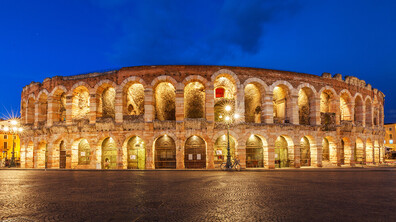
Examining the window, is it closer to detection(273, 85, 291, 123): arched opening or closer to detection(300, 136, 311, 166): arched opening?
detection(273, 85, 291, 123): arched opening

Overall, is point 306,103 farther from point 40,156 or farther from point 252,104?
point 40,156

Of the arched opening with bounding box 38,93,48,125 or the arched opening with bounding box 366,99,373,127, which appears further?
the arched opening with bounding box 366,99,373,127

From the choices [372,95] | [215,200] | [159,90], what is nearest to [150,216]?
[215,200]

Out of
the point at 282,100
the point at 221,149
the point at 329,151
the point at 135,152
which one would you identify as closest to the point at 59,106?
the point at 135,152

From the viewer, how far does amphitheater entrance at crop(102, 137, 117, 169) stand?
23.6 metres

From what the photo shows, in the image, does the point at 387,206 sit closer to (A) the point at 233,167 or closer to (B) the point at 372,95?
(A) the point at 233,167

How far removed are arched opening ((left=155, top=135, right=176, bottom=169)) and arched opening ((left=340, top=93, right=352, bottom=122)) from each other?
1775cm

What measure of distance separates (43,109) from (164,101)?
1275cm

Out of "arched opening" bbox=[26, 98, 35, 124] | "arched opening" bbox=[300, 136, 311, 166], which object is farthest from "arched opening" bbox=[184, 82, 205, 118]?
"arched opening" bbox=[26, 98, 35, 124]

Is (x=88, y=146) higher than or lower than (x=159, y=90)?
lower

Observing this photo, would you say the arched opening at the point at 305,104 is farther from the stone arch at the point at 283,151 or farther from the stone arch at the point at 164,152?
the stone arch at the point at 164,152

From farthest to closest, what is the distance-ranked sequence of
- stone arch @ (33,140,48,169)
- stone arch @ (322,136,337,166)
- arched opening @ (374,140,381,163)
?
arched opening @ (374,140,381,163)
stone arch @ (33,140,48,169)
stone arch @ (322,136,337,166)

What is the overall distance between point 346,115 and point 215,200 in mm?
24990

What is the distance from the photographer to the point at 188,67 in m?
22.6
